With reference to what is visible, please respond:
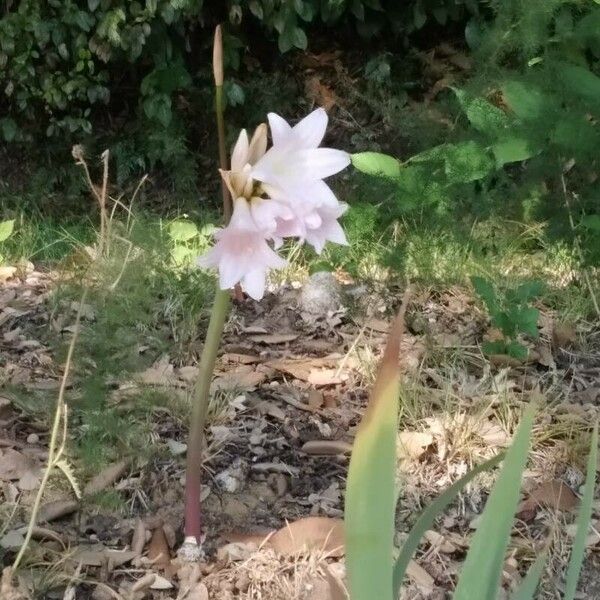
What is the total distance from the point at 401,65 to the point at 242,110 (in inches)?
36.5

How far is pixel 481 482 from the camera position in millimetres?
1817

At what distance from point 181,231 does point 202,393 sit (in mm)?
1909

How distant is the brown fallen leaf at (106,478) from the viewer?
1645 mm

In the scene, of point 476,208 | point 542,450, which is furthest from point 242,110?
point 542,450

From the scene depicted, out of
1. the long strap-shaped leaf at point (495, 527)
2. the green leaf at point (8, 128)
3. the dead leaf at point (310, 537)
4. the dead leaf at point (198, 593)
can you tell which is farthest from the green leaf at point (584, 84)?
the green leaf at point (8, 128)

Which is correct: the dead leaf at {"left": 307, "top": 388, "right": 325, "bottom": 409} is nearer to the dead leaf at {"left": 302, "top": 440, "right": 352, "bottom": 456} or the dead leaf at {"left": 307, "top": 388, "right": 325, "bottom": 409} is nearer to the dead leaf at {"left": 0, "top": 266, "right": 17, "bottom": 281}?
the dead leaf at {"left": 302, "top": 440, "right": 352, "bottom": 456}

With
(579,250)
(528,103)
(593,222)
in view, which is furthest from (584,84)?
(579,250)

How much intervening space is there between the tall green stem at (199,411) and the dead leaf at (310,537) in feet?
0.47

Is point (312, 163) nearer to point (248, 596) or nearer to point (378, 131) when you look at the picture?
point (248, 596)

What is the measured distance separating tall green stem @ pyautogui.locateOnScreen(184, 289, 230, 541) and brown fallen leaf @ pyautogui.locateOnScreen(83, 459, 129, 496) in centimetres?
21

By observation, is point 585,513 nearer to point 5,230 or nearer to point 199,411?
point 199,411

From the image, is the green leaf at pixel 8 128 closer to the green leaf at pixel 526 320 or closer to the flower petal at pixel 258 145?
the green leaf at pixel 526 320

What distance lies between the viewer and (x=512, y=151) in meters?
2.54

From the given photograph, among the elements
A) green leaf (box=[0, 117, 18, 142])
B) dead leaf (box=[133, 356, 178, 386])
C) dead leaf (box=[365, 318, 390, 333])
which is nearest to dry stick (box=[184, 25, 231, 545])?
dead leaf (box=[133, 356, 178, 386])
